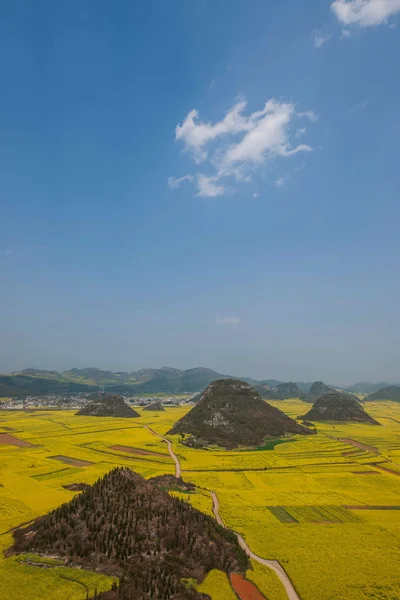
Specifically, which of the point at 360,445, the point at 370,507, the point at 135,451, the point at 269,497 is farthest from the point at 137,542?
the point at 360,445

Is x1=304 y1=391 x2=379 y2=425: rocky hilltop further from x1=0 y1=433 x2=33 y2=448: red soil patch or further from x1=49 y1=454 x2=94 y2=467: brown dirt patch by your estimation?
x1=0 y1=433 x2=33 y2=448: red soil patch

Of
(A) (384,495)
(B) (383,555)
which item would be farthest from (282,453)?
(B) (383,555)

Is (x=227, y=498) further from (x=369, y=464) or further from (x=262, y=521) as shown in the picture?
(x=369, y=464)

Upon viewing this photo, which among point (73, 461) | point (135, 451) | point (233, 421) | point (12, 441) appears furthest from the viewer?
point (233, 421)

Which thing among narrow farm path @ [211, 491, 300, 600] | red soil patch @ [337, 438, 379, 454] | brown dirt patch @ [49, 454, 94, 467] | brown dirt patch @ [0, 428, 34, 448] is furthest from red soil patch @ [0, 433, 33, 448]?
red soil patch @ [337, 438, 379, 454]

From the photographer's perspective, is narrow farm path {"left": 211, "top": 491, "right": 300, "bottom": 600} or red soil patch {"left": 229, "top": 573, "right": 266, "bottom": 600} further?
narrow farm path {"left": 211, "top": 491, "right": 300, "bottom": 600}

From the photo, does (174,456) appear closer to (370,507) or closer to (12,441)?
(370,507)
